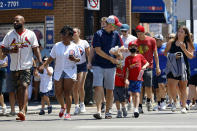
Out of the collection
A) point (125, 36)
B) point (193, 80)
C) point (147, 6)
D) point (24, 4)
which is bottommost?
point (193, 80)

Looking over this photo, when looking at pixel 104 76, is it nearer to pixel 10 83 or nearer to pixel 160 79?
pixel 10 83

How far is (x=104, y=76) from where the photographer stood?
11.9 meters

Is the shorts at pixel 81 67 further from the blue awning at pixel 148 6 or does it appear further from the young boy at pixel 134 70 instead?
the blue awning at pixel 148 6

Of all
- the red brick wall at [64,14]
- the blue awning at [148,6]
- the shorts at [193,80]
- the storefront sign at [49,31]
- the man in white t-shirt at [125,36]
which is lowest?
the shorts at [193,80]

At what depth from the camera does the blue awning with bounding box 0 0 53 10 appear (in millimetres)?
17562

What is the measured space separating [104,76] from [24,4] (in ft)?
21.2

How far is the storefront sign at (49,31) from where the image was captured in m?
18.6

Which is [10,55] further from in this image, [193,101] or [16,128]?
[193,101]

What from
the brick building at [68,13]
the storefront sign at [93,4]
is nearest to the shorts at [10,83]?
the storefront sign at [93,4]

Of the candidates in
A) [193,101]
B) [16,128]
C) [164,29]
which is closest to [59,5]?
[193,101]

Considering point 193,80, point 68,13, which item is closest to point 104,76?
point 193,80

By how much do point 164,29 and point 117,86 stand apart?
133 feet

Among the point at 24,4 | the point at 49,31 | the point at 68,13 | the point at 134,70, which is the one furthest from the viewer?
the point at 49,31

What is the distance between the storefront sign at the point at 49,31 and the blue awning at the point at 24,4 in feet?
1.40
